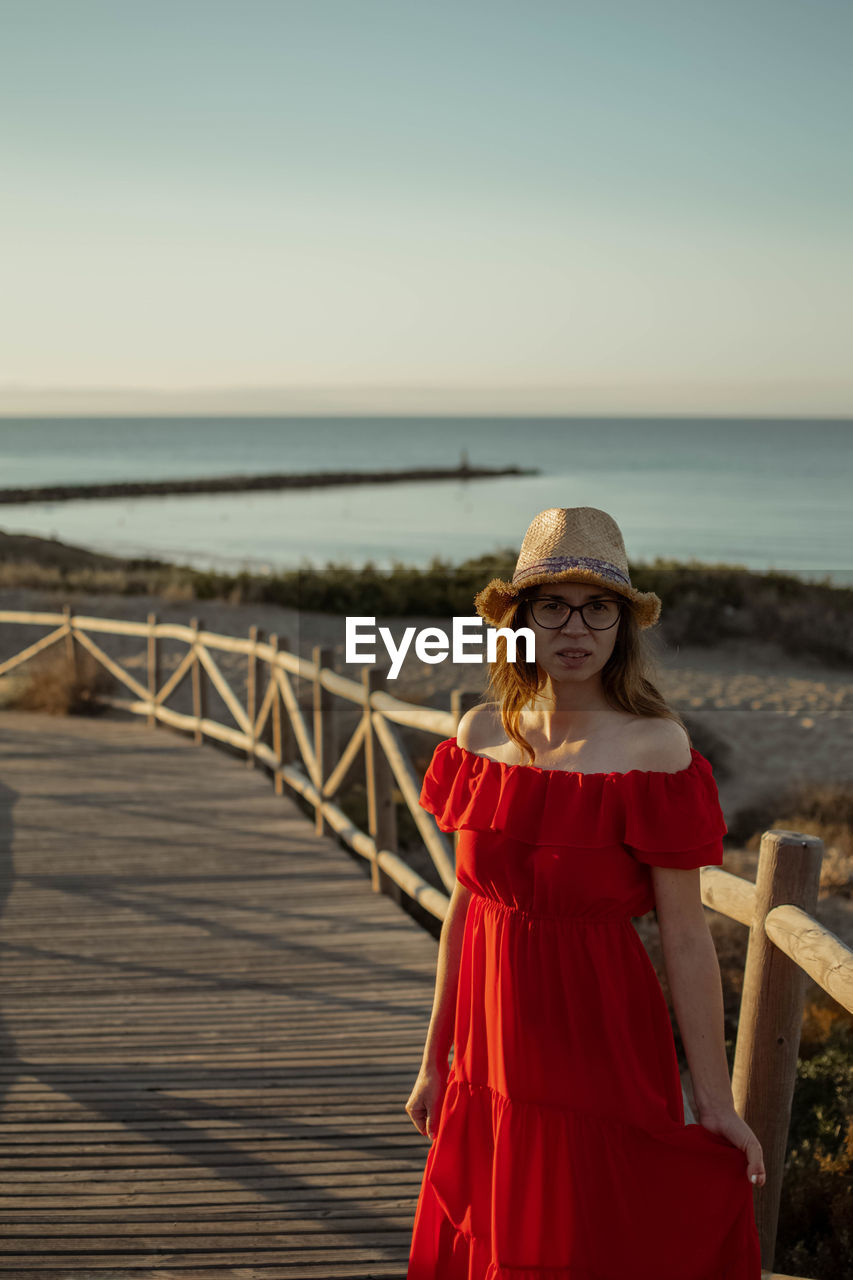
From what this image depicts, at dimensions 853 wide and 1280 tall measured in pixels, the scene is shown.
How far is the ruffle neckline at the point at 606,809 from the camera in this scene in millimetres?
1811

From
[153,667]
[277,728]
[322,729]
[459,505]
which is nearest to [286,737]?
[277,728]

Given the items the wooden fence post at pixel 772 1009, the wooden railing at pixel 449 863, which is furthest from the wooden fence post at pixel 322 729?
the wooden fence post at pixel 772 1009

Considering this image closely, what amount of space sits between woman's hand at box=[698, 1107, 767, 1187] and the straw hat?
2.76ft

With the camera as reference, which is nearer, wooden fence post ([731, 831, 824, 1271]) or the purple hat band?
the purple hat band

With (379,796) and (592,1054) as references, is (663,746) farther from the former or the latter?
(379,796)

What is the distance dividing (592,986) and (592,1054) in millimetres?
116

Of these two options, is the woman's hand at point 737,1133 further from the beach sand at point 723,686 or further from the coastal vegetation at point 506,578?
the coastal vegetation at point 506,578

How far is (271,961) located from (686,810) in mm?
3518

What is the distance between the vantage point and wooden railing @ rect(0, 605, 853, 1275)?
235 cm

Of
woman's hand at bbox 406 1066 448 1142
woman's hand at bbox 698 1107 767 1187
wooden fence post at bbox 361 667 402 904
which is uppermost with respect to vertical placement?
woman's hand at bbox 698 1107 767 1187

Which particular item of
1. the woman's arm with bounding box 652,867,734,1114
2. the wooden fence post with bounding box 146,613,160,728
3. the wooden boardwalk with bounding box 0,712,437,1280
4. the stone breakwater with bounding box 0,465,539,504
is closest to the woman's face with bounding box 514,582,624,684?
the woman's arm with bounding box 652,867,734,1114

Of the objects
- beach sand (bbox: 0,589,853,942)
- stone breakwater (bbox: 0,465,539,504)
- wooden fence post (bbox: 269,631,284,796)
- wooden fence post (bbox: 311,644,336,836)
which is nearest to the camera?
wooden fence post (bbox: 311,644,336,836)

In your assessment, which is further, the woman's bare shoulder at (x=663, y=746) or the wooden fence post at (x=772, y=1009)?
the wooden fence post at (x=772, y=1009)

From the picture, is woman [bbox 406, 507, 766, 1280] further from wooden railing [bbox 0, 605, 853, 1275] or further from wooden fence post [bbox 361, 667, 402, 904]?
wooden fence post [bbox 361, 667, 402, 904]
